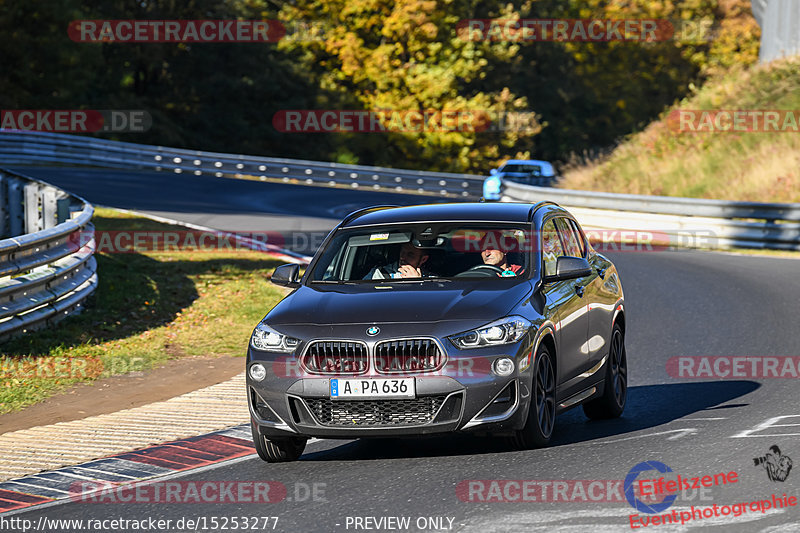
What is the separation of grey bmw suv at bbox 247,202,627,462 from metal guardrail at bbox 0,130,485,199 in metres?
31.7

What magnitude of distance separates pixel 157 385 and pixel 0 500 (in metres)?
4.26

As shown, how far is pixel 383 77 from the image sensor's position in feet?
200

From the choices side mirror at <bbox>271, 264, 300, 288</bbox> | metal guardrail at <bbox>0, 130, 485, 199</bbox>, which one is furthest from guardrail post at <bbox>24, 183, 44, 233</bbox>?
metal guardrail at <bbox>0, 130, 485, 199</bbox>

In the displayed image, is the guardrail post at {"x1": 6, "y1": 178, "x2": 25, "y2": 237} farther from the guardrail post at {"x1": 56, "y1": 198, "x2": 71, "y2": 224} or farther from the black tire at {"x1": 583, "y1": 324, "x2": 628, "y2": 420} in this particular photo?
the black tire at {"x1": 583, "y1": 324, "x2": 628, "y2": 420}

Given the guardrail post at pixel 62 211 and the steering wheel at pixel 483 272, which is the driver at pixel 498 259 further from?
the guardrail post at pixel 62 211

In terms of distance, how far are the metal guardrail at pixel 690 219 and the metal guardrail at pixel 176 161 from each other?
12.8 meters

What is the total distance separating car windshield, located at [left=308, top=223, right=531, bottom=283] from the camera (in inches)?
340

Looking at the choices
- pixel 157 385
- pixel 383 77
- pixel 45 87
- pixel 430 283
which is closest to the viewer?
pixel 430 283

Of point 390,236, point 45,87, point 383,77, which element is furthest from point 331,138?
point 390,236

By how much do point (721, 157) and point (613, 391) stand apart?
25.8m

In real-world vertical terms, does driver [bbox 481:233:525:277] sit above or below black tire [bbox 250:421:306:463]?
above

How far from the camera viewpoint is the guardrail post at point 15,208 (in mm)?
18547

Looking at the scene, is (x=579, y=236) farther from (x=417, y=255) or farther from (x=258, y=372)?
(x=258, y=372)

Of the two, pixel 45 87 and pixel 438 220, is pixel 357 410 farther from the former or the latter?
pixel 45 87
